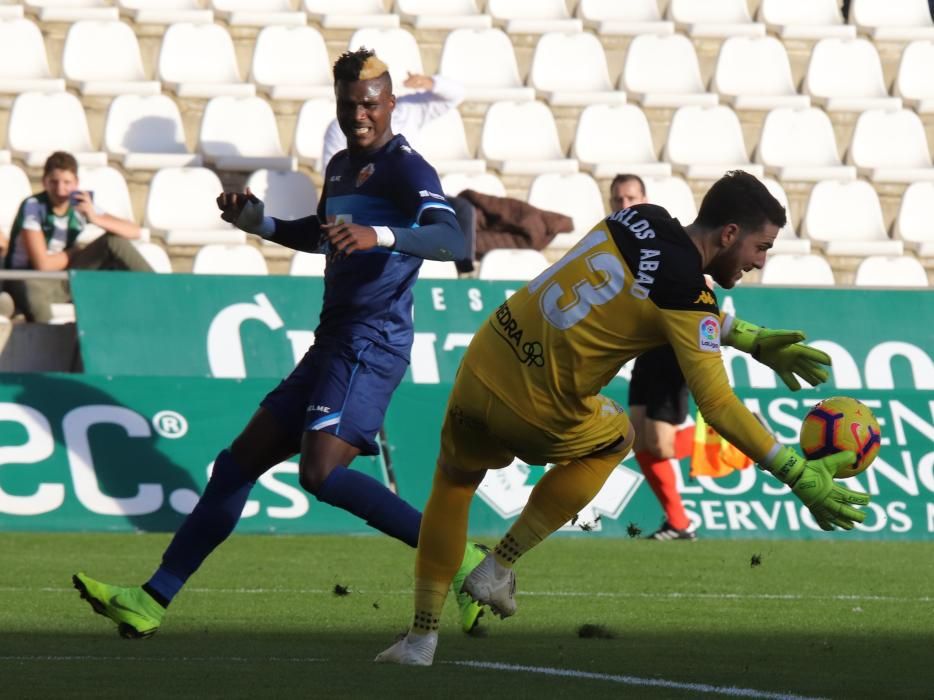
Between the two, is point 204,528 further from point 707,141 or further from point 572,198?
point 707,141

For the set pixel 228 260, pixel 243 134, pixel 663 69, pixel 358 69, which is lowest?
pixel 228 260

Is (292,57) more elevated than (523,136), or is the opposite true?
(292,57)

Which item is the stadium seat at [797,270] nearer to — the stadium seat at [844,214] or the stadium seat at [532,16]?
the stadium seat at [844,214]

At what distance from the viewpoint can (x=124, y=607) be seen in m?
6.53

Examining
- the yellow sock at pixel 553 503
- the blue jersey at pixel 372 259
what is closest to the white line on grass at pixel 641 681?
the yellow sock at pixel 553 503

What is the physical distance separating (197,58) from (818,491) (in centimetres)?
1172

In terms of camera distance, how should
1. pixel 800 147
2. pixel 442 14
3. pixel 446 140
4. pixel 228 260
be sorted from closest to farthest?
pixel 228 260
pixel 446 140
pixel 800 147
pixel 442 14

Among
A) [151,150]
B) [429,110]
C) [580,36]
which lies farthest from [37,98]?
[580,36]

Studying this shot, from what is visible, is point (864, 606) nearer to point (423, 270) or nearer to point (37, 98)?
point (423, 270)

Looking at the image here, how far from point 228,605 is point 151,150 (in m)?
8.31

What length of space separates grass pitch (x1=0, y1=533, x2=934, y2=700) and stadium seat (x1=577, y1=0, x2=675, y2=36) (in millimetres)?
7192

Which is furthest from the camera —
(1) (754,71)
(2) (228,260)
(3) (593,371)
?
(1) (754,71)

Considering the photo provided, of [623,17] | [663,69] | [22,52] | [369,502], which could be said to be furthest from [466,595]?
[623,17]

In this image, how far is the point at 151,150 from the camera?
15438 mm
